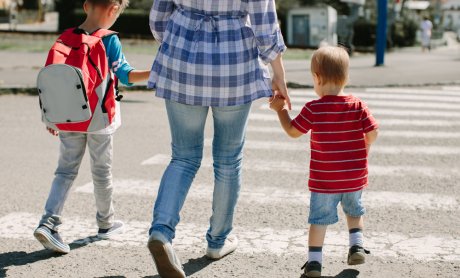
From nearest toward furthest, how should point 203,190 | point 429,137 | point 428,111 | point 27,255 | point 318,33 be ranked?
1. point 27,255
2. point 203,190
3. point 429,137
4. point 428,111
5. point 318,33

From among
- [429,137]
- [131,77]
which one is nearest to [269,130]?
[429,137]

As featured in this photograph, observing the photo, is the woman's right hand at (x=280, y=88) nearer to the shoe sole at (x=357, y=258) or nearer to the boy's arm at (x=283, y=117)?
the boy's arm at (x=283, y=117)

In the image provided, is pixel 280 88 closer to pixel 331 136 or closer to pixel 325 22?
pixel 331 136

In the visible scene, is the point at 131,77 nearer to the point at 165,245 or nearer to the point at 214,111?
the point at 214,111

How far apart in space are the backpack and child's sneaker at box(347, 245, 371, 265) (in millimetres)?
1448

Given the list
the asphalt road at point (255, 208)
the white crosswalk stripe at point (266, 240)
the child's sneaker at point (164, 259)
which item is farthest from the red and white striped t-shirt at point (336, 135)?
the child's sneaker at point (164, 259)

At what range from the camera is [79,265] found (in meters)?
3.87

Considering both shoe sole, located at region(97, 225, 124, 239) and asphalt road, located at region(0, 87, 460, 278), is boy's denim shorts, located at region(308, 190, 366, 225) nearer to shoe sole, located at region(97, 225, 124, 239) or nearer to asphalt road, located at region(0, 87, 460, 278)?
asphalt road, located at region(0, 87, 460, 278)

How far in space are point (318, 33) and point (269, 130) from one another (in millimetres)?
21789

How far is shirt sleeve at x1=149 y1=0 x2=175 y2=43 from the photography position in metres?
3.64

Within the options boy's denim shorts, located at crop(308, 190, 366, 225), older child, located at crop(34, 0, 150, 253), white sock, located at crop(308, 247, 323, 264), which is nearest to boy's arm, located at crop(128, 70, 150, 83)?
older child, located at crop(34, 0, 150, 253)

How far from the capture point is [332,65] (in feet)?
11.8

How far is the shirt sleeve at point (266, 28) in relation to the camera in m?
3.46

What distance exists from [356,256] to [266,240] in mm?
750
